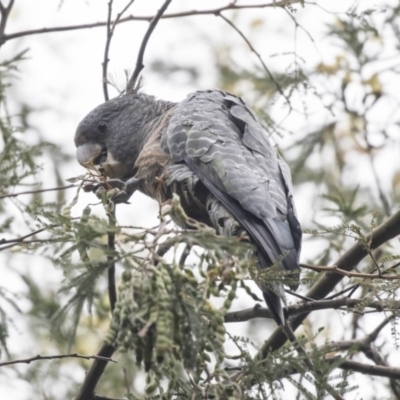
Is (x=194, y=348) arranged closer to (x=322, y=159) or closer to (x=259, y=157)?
(x=259, y=157)

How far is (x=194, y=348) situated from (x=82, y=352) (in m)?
5.06

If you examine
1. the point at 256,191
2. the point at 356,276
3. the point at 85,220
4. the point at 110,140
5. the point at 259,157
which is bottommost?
the point at 85,220

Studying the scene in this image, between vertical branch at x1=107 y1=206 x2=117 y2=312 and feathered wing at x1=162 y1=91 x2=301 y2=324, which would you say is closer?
vertical branch at x1=107 y1=206 x2=117 y2=312

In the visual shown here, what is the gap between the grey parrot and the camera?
381cm

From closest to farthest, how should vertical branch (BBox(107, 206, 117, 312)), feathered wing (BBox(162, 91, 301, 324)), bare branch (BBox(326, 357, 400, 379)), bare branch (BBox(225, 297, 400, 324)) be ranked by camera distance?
vertical branch (BBox(107, 206, 117, 312))
bare branch (BBox(225, 297, 400, 324))
feathered wing (BBox(162, 91, 301, 324))
bare branch (BBox(326, 357, 400, 379))

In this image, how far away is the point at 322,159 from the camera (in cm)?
736

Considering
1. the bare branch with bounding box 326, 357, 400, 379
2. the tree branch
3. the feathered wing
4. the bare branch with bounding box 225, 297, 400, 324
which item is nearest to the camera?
the bare branch with bounding box 225, 297, 400, 324

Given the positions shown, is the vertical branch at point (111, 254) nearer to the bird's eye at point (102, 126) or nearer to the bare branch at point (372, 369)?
the bare branch at point (372, 369)

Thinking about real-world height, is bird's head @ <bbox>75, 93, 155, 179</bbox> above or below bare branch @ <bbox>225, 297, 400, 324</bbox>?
above

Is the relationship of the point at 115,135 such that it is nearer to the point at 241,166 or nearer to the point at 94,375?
the point at 241,166

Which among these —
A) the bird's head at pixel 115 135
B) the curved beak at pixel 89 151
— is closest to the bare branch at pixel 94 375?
the bird's head at pixel 115 135

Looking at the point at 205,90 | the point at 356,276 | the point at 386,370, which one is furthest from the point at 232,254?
the point at 205,90

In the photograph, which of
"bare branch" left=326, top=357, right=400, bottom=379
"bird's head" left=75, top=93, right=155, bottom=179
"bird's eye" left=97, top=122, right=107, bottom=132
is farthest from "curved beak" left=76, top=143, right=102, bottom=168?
"bare branch" left=326, top=357, right=400, bottom=379

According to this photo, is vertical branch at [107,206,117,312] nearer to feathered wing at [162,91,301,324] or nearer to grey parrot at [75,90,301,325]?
grey parrot at [75,90,301,325]
